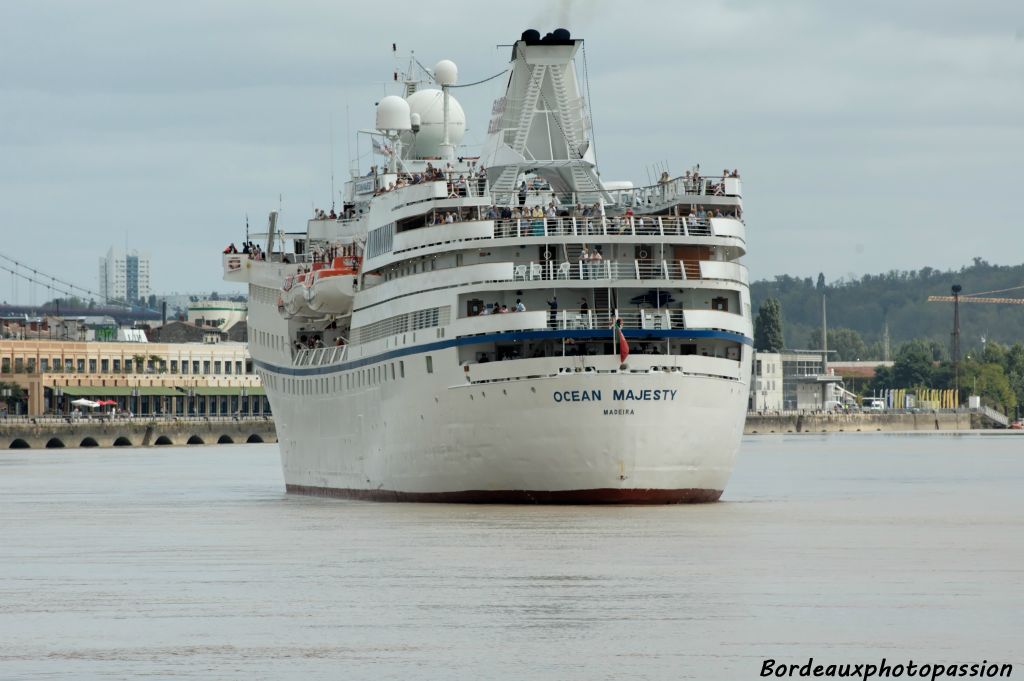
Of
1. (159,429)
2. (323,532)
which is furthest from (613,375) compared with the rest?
(159,429)

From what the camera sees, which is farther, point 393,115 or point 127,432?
point 127,432

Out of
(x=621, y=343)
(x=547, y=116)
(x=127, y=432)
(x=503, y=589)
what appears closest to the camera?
(x=503, y=589)

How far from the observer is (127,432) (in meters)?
176

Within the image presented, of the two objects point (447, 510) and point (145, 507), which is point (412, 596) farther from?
point (145, 507)

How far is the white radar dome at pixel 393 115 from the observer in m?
77.1

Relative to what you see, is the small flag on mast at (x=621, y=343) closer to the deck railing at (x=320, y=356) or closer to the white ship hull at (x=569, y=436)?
the white ship hull at (x=569, y=436)

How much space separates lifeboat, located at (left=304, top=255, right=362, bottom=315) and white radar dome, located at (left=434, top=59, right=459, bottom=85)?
31.3 feet

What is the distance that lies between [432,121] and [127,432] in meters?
103

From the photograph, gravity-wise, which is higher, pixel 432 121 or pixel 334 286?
pixel 432 121

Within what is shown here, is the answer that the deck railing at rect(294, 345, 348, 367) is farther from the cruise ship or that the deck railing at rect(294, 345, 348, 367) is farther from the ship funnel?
the ship funnel

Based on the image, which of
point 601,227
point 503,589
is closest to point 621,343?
point 601,227

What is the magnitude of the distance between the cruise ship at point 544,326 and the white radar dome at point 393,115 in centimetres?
1137

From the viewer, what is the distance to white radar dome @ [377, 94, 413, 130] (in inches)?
3034

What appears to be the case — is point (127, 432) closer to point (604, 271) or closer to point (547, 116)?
point (547, 116)
